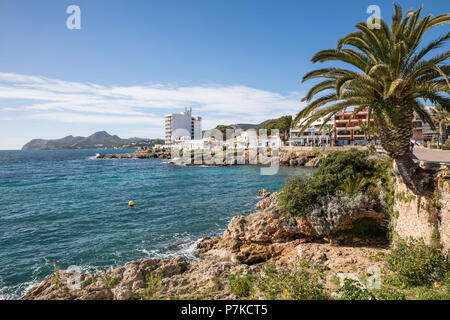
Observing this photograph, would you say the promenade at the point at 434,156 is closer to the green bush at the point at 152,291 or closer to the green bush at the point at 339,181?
the green bush at the point at 339,181

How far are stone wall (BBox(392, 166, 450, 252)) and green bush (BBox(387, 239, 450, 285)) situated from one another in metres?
0.73

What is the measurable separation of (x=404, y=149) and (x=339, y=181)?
4.71 m

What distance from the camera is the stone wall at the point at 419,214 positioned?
828 cm

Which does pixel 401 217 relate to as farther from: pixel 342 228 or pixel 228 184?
pixel 228 184

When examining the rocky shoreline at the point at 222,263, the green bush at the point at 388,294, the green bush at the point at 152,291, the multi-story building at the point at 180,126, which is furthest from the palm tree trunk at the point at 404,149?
the multi-story building at the point at 180,126

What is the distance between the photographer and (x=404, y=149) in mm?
8695

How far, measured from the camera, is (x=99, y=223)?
19.9 metres

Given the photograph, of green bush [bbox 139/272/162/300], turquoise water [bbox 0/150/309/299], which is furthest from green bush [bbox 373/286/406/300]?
turquoise water [bbox 0/150/309/299]

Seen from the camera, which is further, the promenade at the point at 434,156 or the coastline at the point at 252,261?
the promenade at the point at 434,156

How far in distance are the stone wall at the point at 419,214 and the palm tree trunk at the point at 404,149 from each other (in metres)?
0.39

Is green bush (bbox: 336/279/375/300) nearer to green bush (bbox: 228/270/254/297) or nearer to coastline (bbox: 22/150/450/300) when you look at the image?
coastline (bbox: 22/150/450/300)

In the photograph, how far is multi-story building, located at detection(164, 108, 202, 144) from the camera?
15071 centimetres

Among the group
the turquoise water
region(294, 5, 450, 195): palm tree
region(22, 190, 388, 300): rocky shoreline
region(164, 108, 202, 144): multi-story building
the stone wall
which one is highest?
region(164, 108, 202, 144): multi-story building
